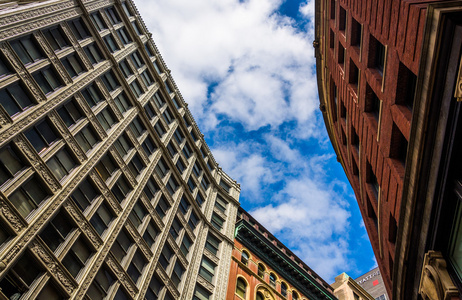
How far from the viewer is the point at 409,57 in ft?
42.6

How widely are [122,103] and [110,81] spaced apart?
2.12m

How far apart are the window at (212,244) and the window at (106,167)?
13949mm

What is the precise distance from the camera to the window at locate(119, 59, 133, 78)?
3516 cm

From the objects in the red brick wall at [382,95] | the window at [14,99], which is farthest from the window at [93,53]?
the red brick wall at [382,95]

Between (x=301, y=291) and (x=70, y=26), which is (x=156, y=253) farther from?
(x=301, y=291)

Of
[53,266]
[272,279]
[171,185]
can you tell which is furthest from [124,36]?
[272,279]

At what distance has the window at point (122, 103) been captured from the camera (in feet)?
105

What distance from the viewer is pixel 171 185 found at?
118 ft

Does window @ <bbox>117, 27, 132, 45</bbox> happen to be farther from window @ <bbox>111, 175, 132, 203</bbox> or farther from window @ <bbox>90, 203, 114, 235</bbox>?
window @ <bbox>90, 203, 114, 235</bbox>

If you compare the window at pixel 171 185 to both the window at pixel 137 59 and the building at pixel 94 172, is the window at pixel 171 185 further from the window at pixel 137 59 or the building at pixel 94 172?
Result: the window at pixel 137 59

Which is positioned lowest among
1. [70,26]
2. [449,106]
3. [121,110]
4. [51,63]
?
[449,106]

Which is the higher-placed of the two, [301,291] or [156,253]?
[301,291]

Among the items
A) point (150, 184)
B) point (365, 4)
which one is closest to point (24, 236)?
point (150, 184)

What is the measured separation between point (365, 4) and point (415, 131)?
8212 millimetres
